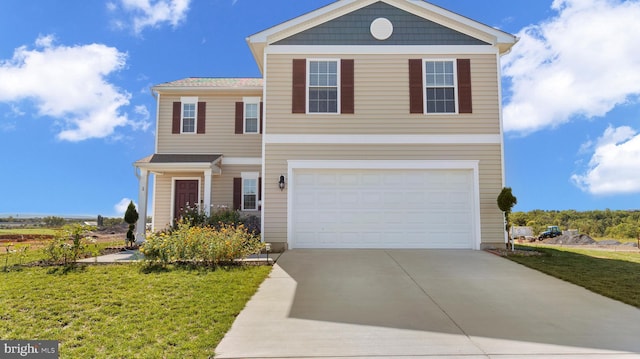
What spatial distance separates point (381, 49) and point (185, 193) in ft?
28.2

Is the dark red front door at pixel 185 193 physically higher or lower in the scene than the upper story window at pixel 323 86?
lower

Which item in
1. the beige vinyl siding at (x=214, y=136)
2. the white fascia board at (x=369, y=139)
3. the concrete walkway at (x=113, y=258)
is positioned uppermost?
the beige vinyl siding at (x=214, y=136)

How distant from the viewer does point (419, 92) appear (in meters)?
11.2

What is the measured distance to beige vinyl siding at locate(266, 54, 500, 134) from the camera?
1112cm

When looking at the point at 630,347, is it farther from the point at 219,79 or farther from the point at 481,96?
the point at 219,79

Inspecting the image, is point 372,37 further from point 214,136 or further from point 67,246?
point 67,246

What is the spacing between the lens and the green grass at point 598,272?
6571mm

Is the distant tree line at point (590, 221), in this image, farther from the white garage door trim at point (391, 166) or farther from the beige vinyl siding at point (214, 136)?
the beige vinyl siding at point (214, 136)

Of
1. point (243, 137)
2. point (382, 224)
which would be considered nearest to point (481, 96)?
point (382, 224)

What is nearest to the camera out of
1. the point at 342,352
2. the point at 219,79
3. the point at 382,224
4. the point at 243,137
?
the point at 342,352

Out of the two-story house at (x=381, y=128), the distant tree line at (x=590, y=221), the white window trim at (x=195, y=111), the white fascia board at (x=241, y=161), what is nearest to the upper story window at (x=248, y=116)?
the white fascia board at (x=241, y=161)

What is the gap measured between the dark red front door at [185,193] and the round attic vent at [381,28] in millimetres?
8200

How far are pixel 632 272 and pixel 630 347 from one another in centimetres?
532

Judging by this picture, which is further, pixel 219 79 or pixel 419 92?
pixel 219 79
